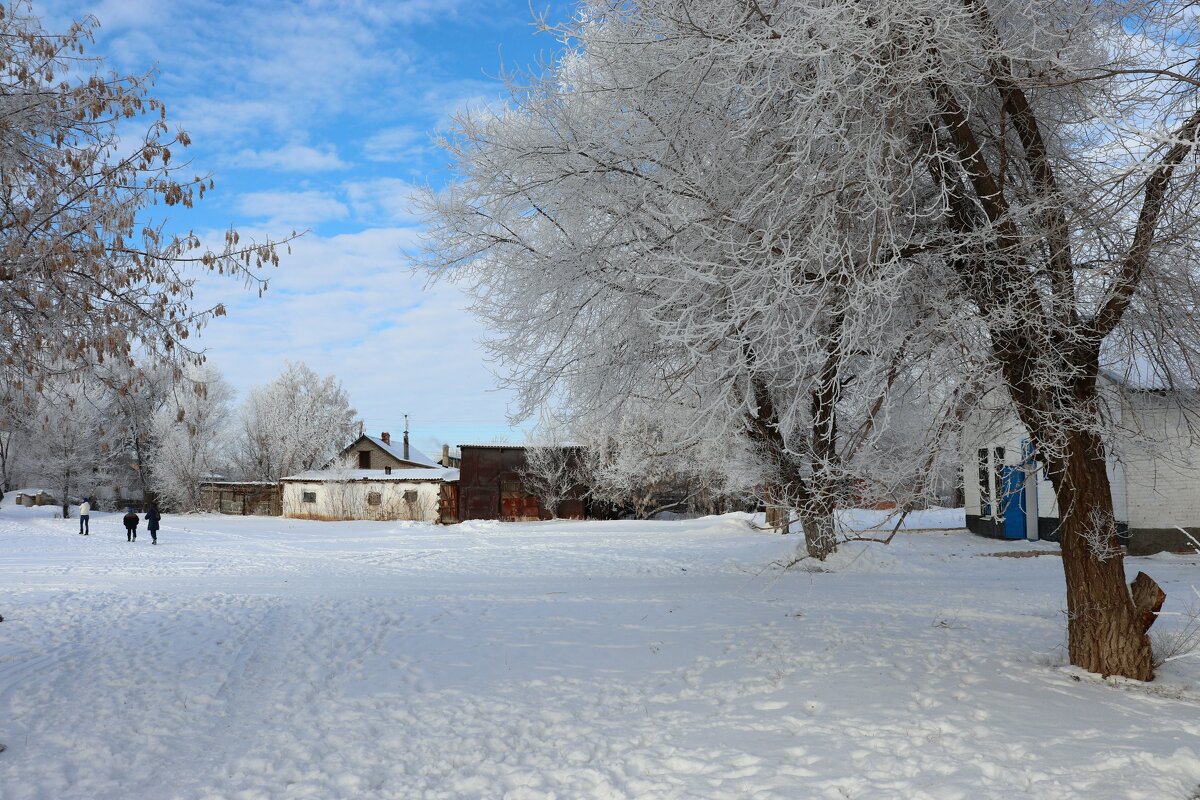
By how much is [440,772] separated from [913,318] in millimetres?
5495

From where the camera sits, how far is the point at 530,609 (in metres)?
12.0

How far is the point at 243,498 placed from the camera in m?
49.3

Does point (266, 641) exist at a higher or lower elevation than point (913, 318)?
lower

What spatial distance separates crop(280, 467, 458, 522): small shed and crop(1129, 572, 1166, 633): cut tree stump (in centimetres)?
3547

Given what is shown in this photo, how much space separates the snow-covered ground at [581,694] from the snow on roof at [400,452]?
128 ft

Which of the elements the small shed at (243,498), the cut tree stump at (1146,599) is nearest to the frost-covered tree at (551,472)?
the small shed at (243,498)

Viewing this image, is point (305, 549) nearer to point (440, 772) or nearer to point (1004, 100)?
point (440, 772)

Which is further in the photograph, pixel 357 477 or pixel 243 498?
pixel 243 498

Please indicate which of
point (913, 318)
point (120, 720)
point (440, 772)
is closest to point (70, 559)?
point (120, 720)

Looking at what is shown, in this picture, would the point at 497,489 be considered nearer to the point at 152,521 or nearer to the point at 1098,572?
the point at 152,521

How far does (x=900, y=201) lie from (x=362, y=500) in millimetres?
39229

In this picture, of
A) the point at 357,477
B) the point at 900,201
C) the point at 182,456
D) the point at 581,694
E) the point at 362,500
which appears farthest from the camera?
the point at 182,456

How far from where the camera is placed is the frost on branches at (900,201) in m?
5.77

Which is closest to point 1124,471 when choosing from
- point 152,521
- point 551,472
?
point 152,521
